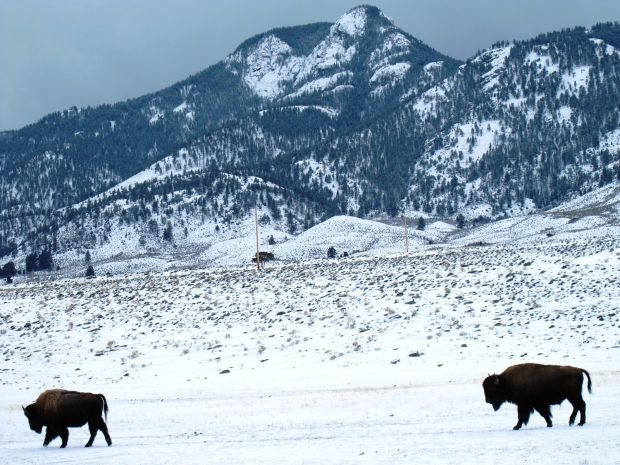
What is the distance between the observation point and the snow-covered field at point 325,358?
1386cm

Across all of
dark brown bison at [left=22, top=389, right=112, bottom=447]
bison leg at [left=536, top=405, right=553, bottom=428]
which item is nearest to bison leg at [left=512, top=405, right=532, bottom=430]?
bison leg at [left=536, top=405, right=553, bottom=428]

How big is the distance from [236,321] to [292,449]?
71.2 ft

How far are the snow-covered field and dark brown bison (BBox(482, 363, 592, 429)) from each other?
43 centimetres

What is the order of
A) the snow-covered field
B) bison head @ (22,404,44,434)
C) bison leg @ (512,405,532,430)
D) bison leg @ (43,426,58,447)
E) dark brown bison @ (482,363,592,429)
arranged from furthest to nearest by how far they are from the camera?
1. bison head @ (22,404,44,434)
2. bison leg @ (43,426,58,447)
3. bison leg @ (512,405,532,430)
4. the snow-covered field
5. dark brown bison @ (482,363,592,429)

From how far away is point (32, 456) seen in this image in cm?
1443

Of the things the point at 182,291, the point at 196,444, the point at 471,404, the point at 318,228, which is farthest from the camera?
the point at 318,228

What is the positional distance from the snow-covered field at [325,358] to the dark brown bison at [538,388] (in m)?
0.43

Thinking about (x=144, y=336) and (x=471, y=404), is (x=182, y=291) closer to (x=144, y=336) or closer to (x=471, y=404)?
Answer: (x=144, y=336)

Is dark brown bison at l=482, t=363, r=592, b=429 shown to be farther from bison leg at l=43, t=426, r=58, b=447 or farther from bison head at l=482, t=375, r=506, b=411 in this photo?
bison leg at l=43, t=426, r=58, b=447

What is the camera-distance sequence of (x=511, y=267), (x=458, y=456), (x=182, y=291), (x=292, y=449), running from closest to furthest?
(x=458, y=456)
(x=292, y=449)
(x=511, y=267)
(x=182, y=291)

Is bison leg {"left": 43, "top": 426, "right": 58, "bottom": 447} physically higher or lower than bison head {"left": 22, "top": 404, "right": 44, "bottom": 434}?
lower

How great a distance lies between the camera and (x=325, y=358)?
2769 centimetres

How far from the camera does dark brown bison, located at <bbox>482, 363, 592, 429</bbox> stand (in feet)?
44.9

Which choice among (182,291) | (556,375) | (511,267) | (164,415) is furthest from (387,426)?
(182,291)
